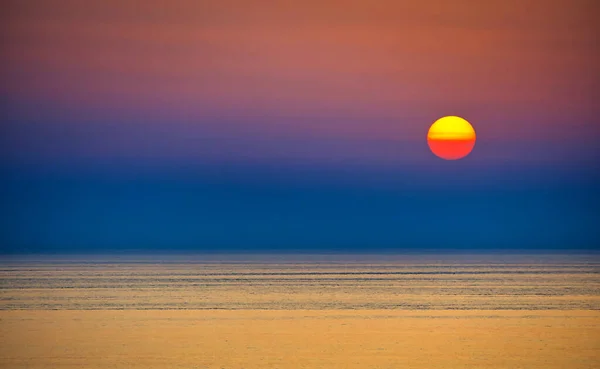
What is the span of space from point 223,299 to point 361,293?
4054 mm

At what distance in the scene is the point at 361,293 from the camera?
24.2m

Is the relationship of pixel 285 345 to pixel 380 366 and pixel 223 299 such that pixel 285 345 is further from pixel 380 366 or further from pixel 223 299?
pixel 223 299

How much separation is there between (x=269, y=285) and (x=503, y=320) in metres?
12.4

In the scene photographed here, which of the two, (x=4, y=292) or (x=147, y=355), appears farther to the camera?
(x=4, y=292)

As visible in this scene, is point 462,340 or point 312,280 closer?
point 462,340

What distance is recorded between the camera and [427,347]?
13.4 meters

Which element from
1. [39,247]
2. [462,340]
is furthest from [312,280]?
[39,247]

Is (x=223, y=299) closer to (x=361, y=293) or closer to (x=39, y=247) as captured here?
(x=361, y=293)

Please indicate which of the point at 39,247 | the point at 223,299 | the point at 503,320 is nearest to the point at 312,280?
the point at 223,299

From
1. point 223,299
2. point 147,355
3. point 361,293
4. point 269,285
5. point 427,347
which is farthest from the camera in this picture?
point 269,285

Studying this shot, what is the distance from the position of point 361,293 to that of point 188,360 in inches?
492

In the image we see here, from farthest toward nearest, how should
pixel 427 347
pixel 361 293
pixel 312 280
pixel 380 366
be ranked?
pixel 312 280
pixel 361 293
pixel 427 347
pixel 380 366

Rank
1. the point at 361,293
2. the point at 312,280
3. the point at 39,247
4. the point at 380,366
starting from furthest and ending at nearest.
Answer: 1. the point at 39,247
2. the point at 312,280
3. the point at 361,293
4. the point at 380,366

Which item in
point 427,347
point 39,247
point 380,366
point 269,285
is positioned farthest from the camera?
point 39,247
